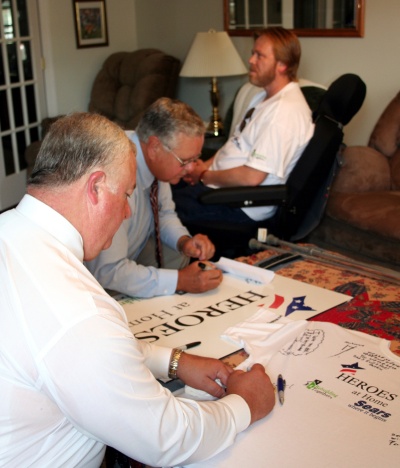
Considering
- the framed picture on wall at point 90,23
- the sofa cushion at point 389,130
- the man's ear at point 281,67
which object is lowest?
the sofa cushion at point 389,130

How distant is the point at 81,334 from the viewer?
1048mm

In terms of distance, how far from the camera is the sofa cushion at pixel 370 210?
317 cm

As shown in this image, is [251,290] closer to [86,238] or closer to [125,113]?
[86,238]

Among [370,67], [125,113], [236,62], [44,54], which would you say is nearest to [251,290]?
[370,67]

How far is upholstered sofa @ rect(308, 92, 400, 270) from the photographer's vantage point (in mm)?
3217

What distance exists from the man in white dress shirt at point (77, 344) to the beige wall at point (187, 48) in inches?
122

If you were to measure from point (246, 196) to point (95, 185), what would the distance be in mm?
1658

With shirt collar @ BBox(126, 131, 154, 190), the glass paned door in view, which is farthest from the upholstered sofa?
the glass paned door

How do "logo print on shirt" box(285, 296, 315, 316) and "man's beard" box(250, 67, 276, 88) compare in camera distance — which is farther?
"man's beard" box(250, 67, 276, 88)

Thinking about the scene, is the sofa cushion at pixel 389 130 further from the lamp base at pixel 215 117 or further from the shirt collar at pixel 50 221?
the shirt collar at pixel 50 221

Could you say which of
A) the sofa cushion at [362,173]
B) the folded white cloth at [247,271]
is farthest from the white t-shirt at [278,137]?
the folded white cloth at [247,271]

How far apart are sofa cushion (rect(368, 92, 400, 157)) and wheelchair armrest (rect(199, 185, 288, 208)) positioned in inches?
46.5

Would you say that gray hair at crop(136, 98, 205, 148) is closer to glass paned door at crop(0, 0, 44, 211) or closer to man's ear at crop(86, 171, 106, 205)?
man's ear at crop(86, 171, 106, 205)

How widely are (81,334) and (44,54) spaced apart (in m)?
4.68
